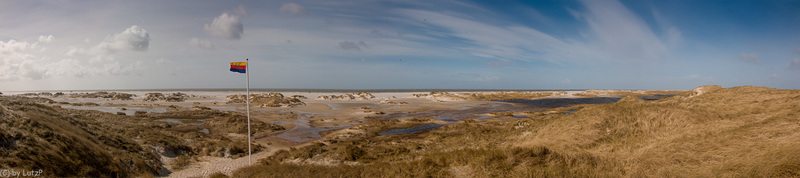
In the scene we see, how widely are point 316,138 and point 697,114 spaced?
850 inches

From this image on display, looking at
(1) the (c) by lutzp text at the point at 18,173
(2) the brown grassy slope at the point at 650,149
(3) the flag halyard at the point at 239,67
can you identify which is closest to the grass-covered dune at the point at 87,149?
(1) the (c) by lutzp text at the point at 18,173

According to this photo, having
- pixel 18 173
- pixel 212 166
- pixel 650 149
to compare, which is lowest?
pixel 212 166

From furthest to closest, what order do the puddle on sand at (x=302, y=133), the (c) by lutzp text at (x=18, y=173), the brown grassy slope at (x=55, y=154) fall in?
the puddle on sand at (x=302, y=133)
the brown grassy slope at (x=55, y=154)
the (c) by lutzp text at (x=18, y=173)

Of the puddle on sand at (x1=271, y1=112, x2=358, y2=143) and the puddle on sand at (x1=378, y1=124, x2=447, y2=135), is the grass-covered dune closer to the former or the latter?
the puddle on sand at (x1=271, y1=112, x2=358, y2=143)

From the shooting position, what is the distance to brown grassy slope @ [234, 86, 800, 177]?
259 inches

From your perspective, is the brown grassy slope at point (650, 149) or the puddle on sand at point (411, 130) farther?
the puddle on sand at point (411, 130)

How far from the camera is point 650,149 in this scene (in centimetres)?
821

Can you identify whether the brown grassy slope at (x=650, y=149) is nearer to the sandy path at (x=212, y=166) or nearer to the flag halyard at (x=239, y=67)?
the sandy path at (x=212, y=166)

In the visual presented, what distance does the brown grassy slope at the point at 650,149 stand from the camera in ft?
21.6

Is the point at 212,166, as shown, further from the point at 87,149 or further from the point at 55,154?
the point at 55,154

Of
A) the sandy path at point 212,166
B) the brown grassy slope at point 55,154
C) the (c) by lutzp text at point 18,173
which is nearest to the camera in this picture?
the (c) by lutzp text at point 18,173

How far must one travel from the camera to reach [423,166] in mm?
8180

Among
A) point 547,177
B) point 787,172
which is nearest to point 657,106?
point 787,172

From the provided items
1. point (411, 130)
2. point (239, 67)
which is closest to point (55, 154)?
point (239, 67)
